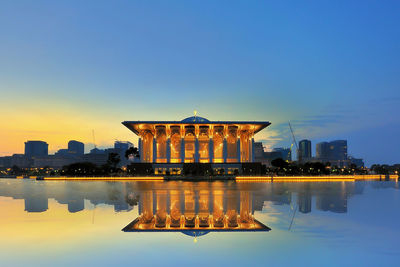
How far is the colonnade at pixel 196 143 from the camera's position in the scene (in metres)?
99.3

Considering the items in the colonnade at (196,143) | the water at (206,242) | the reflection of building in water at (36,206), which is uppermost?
the colonnade at (196,143)

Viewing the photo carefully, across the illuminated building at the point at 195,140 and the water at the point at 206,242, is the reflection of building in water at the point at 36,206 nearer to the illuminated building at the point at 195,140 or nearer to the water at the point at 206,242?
the water at the point at 206,242

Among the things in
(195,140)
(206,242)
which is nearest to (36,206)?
(206,242)

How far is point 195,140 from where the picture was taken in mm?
100625

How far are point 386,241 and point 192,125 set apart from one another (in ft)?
289

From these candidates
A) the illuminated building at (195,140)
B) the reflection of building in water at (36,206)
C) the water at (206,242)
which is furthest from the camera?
the illuminated building at (195,140)

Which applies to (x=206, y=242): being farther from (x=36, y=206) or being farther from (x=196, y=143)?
(x=196, y=143)

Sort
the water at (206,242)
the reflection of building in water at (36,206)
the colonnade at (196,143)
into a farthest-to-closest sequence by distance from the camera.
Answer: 1. the colonnade at (196,143)
2. the reflection of building in water at (36,206)
3. the water at (206,242)

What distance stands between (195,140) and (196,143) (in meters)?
0.94

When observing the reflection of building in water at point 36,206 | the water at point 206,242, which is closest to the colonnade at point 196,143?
the reflection of building in water at point 36,206

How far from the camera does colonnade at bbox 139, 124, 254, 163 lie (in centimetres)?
9931

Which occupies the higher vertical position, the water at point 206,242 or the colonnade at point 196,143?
the colonnade at point 196,143

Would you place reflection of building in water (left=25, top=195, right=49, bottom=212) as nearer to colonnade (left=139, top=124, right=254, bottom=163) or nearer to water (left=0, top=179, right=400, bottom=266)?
water (left=0, top=179, right=400, bottom=266)

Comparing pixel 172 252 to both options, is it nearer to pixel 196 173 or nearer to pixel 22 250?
pixel 22 250
